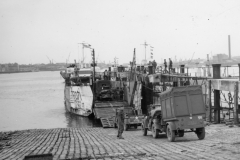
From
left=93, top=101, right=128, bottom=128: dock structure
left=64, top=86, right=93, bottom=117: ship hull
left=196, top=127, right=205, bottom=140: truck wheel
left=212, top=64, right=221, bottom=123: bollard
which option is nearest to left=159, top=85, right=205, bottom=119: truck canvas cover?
left=196, top=127, right=205, bottom=140: truck wheel

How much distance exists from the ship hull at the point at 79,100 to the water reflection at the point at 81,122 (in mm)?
680

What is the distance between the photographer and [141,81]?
38156mm

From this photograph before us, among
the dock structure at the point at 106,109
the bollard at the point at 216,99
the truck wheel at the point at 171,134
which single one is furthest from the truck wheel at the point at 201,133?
the dock structure at the point at 106,109

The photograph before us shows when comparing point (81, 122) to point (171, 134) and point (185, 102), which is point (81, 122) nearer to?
point (171, 134)

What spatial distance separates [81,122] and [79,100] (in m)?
5.02

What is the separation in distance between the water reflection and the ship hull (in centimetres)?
68

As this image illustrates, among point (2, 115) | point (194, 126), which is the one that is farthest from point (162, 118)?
point (2, 115)

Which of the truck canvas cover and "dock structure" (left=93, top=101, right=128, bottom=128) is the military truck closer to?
the truck canvas cover

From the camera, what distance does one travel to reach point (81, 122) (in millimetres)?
39656

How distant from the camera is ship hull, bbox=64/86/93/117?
132ft

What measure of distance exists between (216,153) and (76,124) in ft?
101

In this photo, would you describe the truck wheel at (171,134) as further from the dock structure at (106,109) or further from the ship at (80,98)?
the ship at (80,98)

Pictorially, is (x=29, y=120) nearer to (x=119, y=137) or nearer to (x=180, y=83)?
(x=180, y=83)

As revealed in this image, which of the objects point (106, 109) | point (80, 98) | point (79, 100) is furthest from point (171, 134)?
point (79, 100)
